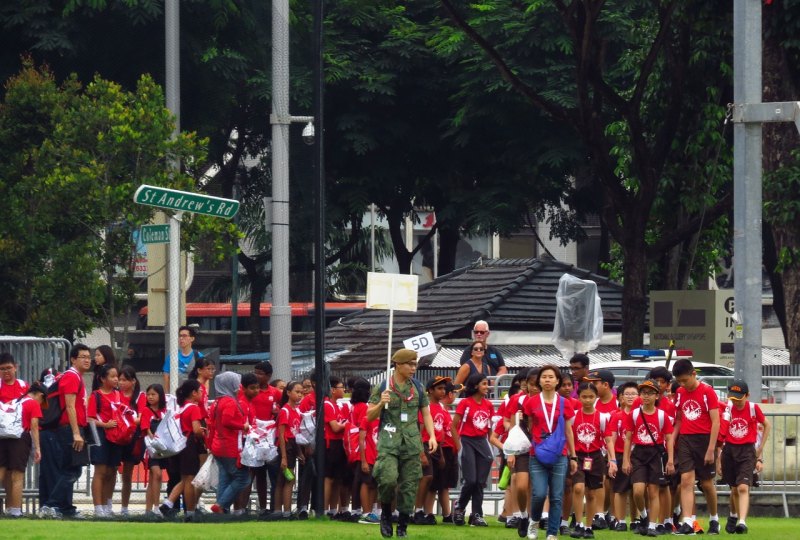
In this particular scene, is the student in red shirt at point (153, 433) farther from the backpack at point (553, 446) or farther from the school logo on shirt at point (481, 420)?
the backpack at point (553, 446)

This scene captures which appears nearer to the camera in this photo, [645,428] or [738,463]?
[645,428]

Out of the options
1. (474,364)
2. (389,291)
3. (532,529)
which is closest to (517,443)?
(532,529)

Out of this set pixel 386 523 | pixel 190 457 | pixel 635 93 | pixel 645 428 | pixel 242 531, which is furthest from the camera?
pixel 635 93

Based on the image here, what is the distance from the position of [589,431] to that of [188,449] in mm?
3992

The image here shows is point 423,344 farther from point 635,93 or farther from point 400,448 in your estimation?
point 400,448

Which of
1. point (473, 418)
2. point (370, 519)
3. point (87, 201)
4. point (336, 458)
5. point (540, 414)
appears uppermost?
point (87, 201)

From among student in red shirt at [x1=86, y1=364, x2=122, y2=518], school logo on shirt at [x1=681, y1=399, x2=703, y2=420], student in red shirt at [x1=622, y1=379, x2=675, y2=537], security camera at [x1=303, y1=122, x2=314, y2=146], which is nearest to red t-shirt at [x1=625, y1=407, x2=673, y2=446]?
student in red shirt at [x1=622, y1=379, x2=675, y2=537]

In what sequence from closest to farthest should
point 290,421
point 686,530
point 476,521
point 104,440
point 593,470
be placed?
point 686,530 → point 593,470 → point 476,521 → point 104,440 → point 290,421

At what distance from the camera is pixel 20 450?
1580 centimetres

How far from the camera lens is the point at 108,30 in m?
29.4

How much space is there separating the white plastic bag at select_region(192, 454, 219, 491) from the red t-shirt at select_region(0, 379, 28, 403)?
6.08ft

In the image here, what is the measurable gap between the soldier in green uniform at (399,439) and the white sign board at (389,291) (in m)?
2.80

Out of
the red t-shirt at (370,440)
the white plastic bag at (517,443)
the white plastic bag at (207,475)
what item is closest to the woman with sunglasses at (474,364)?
the red t-shirt at (370,440)

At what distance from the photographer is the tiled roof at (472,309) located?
31750 millimetres
